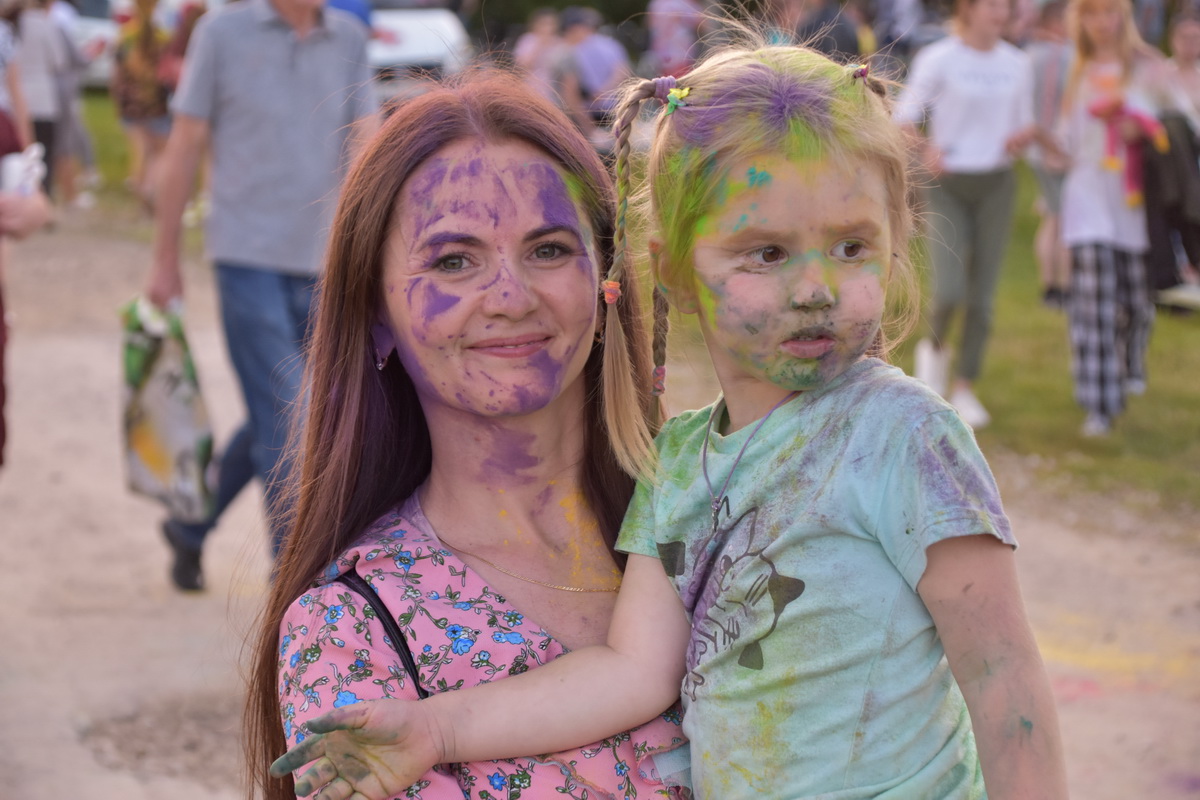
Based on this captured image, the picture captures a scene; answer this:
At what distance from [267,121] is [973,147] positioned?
3873 millimetres

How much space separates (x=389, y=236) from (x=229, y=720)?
270cm

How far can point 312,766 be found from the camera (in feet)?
5.02

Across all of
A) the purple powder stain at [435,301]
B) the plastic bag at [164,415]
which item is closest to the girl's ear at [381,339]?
the purple powder stain at [435,301]

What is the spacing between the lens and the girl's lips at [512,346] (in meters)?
1.85

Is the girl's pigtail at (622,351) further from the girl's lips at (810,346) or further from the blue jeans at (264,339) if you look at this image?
the blue jeans at (264,339)

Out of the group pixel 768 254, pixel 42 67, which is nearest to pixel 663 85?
pixel 768 254

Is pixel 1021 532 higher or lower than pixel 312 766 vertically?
lower

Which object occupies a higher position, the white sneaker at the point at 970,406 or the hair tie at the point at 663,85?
the hair tie at the point at 663,85

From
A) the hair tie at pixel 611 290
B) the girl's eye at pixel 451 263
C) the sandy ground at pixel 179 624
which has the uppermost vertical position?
the girl's eye at pixel 451 263

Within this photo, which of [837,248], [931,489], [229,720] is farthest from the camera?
[229,720]

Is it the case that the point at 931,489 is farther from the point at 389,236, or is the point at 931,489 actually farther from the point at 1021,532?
the point at 1021,532

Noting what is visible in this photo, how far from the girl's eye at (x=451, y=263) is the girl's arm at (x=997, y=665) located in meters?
0.77

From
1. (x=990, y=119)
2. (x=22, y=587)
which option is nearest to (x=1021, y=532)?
(x=990, y=119)

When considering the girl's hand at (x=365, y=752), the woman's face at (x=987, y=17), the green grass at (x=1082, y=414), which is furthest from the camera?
the woman's face at (x=987, y=17)
